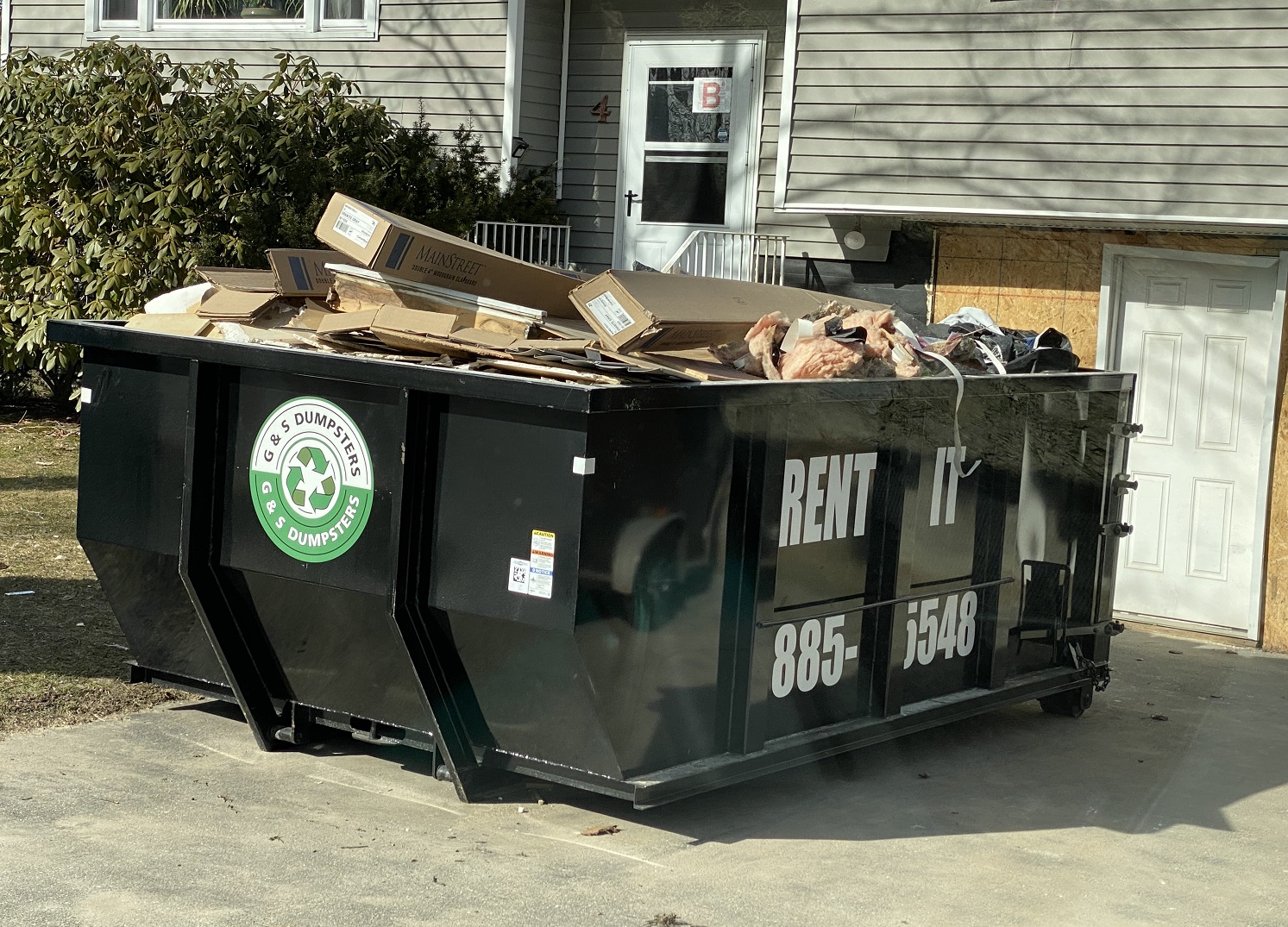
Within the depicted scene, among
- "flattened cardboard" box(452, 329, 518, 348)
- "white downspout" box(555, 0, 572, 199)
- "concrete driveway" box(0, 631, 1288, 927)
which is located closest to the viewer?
"concrete driveway" box(0, 631, 1288, 927)

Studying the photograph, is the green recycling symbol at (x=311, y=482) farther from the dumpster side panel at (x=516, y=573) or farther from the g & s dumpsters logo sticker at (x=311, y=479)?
the dumpster side panel at (x=516, y=573)

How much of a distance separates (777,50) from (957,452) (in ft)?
22.2

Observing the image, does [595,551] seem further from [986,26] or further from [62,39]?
[62,39]

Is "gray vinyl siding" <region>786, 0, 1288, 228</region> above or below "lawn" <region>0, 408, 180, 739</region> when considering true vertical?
above

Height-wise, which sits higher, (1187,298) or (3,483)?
(1187,298)

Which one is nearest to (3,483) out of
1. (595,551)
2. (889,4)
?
(889,4)

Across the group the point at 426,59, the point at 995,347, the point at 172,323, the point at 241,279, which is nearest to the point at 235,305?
the point at 172,323

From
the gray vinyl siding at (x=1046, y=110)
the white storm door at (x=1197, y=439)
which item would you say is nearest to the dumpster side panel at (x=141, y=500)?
the gray vinyl siding at (x=1046, y=110)

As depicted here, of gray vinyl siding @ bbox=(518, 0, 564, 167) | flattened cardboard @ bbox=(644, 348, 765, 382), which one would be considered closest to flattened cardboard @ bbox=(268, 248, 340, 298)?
flattened cardboard @ bbox=(644, 348, 765, 382)

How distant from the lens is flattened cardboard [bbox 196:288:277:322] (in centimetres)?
574

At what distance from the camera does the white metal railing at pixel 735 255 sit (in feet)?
38.5

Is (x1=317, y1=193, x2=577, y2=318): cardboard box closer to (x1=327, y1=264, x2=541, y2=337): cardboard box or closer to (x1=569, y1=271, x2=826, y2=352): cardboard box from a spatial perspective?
(x1=327, y1=264, x2=541, y2=337): cardboard box

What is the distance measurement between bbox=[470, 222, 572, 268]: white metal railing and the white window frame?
7.78 ft

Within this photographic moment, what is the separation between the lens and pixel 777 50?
1218 centimetres
